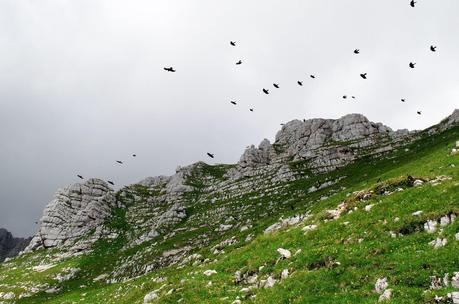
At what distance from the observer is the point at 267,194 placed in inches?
5413

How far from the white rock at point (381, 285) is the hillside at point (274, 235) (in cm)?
7

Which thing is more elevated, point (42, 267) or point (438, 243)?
point (438, 243)

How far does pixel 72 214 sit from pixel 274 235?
14492 cm

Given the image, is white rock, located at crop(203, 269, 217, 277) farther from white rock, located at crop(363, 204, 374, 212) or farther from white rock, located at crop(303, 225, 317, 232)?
white rock, located at crop(363, 204, 374, 212)

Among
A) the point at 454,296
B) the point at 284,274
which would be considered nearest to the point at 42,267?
the point at 284,274

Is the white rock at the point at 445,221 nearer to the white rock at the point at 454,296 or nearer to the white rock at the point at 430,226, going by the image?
the white rock at the point at 430,226

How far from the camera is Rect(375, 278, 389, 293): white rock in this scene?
19.4 m

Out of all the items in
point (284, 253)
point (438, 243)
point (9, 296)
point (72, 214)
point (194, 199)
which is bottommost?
point (9, 296)

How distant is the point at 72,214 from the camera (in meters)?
165

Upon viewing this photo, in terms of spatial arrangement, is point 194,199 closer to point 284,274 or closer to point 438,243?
point 284,274

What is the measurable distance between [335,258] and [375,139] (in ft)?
553

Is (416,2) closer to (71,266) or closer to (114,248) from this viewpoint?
(71,266)

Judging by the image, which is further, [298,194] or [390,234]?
[298,194]

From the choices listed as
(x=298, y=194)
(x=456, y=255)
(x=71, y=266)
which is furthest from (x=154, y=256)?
(x=456, y=255)
